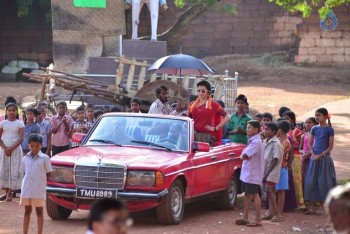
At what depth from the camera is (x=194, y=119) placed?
12773mm

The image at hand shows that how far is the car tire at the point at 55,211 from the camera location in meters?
11.6

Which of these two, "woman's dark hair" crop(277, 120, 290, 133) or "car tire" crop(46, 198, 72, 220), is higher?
"woman's dark hair" crop(277, 120, 290, 133)

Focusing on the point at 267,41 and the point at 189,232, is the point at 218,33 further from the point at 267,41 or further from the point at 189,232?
the point at 189,232

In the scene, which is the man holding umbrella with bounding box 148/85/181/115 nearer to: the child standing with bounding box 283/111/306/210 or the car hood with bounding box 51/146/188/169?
the child standing with bounding box 283/111/306/210

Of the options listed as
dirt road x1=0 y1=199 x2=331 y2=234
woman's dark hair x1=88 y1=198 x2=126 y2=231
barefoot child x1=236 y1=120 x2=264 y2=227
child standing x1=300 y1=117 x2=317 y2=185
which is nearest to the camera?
woman's dark hair x1=88 y1=198 x2=126 y2=231

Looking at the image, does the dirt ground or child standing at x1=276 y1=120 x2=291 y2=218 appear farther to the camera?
child standing at x1=276 y1=120 x2=291 y2=218

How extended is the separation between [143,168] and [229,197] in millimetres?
2469

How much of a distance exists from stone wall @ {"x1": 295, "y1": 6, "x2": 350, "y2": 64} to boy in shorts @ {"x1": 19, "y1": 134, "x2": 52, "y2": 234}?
83.9 feet

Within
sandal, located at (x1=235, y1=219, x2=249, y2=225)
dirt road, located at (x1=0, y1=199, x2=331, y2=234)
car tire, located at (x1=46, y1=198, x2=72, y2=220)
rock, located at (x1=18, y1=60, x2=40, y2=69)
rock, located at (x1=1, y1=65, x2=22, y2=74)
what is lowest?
dirt road, located at (x1=0, y1=199, x2=331, y2=234)

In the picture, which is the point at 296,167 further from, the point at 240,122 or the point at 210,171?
the point at 210,171

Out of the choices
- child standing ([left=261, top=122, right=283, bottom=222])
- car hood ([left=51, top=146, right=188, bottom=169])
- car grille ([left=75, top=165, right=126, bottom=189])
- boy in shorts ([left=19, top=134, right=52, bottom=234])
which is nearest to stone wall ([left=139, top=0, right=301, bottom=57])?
child standing ([left=261, top=122, right=283, bottom=222])

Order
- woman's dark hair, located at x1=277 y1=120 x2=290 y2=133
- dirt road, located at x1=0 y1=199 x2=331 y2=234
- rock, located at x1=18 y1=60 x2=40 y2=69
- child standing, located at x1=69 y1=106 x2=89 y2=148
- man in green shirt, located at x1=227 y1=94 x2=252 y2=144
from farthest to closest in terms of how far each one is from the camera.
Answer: rock, located at x1=18 y1=60 x2=40 y2=69, child standing, located at x1=69 y1=106 x2=89 y2=148, man in green shirt, located at x1=227 y1=94 x2=252 y2=144, woman's dark hair, located at x1=277 y1=120 x2=290 y2=133, dirt road, located at x1=0 y1=199 x2=331 y2=234

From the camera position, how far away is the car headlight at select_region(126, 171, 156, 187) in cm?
1079

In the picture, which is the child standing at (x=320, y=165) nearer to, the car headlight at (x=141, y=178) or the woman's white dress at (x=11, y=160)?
the car headlight at (x=141, y=178)
